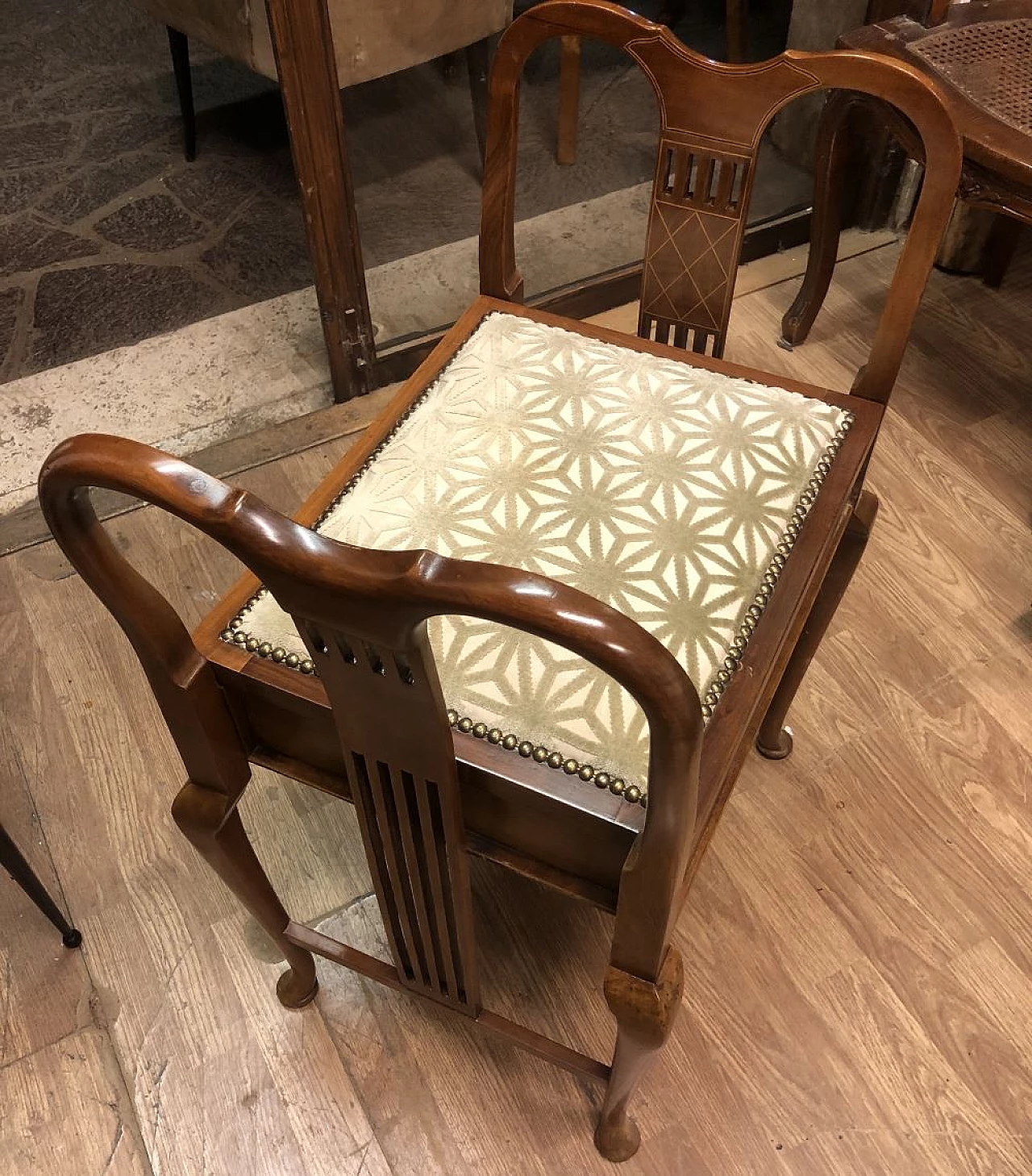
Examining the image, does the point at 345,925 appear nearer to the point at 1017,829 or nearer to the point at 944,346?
the point at 1017,829

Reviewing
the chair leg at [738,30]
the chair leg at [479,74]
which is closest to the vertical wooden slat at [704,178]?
the chair leg at [479,74]

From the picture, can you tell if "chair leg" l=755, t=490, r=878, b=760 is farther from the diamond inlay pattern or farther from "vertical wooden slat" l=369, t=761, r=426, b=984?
"vertical wooden slat" l=369, t=761, r=426, b=984

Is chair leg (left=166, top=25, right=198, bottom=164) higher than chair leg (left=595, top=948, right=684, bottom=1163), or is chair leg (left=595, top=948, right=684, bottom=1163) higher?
chair leg (left=595, top=948, right=684, bottom=1163)

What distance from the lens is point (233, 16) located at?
1.62 meters

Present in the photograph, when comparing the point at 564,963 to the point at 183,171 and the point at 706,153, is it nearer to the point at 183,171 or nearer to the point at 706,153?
the point at 706,153

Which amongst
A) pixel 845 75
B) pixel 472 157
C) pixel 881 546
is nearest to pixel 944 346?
pixel 881 546

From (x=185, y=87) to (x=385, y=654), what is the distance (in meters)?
2.05

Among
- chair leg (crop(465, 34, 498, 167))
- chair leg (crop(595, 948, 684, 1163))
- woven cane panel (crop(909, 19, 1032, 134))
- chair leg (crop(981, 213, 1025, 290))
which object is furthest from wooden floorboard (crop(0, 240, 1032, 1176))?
chair leg (crop(465, 34, 498, 167))

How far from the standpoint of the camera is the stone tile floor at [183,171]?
168 cm

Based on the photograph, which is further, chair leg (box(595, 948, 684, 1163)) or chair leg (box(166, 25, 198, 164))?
chair leg (box(166, 25, 198, 164))

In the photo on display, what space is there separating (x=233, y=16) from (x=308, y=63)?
0.49 metres

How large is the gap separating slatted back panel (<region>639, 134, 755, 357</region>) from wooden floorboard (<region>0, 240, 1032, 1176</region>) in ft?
1.74

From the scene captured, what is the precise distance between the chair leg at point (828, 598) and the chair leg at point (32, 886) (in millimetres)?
784

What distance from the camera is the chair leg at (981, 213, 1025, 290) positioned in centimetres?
177
